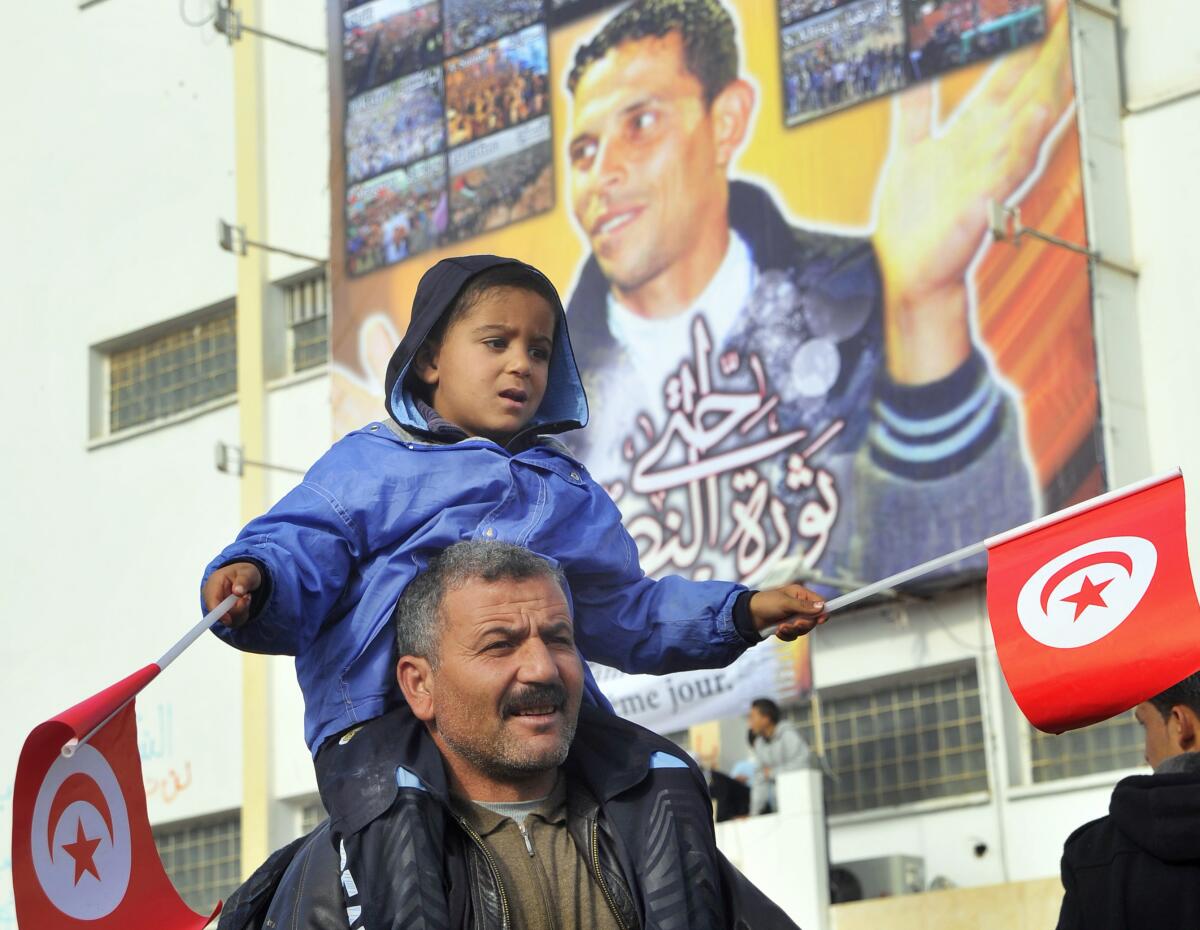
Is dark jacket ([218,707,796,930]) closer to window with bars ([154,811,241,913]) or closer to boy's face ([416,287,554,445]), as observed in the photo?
boy's face ([416,287,554,445])

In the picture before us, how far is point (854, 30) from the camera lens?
1886 centimetres

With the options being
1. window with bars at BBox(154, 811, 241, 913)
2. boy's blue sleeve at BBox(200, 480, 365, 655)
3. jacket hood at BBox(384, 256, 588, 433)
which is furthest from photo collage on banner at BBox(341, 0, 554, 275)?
boy's blue sleeve at BBox(200, 480, 365, 655)

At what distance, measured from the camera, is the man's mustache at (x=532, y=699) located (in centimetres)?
484

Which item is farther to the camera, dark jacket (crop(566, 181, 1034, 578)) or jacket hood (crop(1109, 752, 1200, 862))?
dark jacket (crop(566, 181, 1034, 578))

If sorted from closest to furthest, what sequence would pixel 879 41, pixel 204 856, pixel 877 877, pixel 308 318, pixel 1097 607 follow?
pixel 1097 607 → pixel 879 41 → pixel 877 877 → pixel 204 856 → pixel 308 318

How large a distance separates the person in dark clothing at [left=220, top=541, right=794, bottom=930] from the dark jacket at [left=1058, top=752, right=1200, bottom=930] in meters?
1.03

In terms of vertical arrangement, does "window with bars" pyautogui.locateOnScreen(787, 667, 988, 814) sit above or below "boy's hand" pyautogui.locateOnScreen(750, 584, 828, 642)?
above

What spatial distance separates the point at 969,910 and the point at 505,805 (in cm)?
1234

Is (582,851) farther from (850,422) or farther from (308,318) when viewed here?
(308,318)

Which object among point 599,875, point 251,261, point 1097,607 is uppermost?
point 251,261

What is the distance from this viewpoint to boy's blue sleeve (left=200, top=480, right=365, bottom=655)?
16.3 ft

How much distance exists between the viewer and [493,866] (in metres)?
4.79

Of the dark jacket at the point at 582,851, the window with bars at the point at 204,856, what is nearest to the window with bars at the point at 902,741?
the window with bars at the point at 204,856

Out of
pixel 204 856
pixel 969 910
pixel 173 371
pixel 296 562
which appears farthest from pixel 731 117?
pixel 296 562
